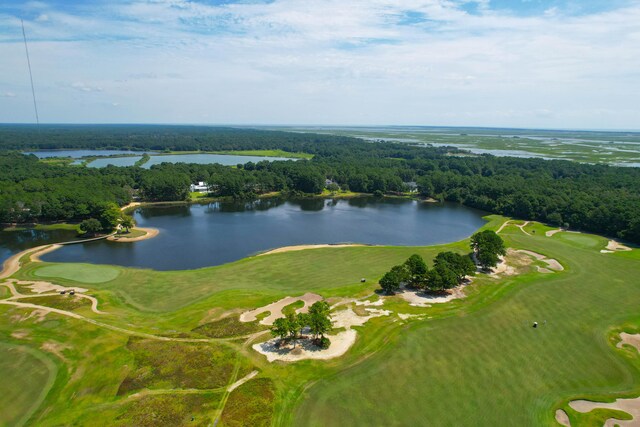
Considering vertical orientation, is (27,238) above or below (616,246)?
above

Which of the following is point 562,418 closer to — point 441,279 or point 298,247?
point 441,279

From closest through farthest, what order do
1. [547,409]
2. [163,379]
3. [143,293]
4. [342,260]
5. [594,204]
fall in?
1. [547,409]
2. [163,379]
3. [143,293]
4. [342,260]
5. [594,204]

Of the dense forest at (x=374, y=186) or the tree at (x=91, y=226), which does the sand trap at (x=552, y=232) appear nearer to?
the dense forest at (x=374, y=186)

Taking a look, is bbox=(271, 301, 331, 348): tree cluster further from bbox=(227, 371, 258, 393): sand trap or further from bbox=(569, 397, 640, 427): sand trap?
bbox=(569, 397, 640, 427): sand trap

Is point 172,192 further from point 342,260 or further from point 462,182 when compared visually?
point 462,182

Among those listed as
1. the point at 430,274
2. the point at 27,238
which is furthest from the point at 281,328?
the point at 27,238

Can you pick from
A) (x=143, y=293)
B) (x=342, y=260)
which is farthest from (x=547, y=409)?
(x=143, y=293)
